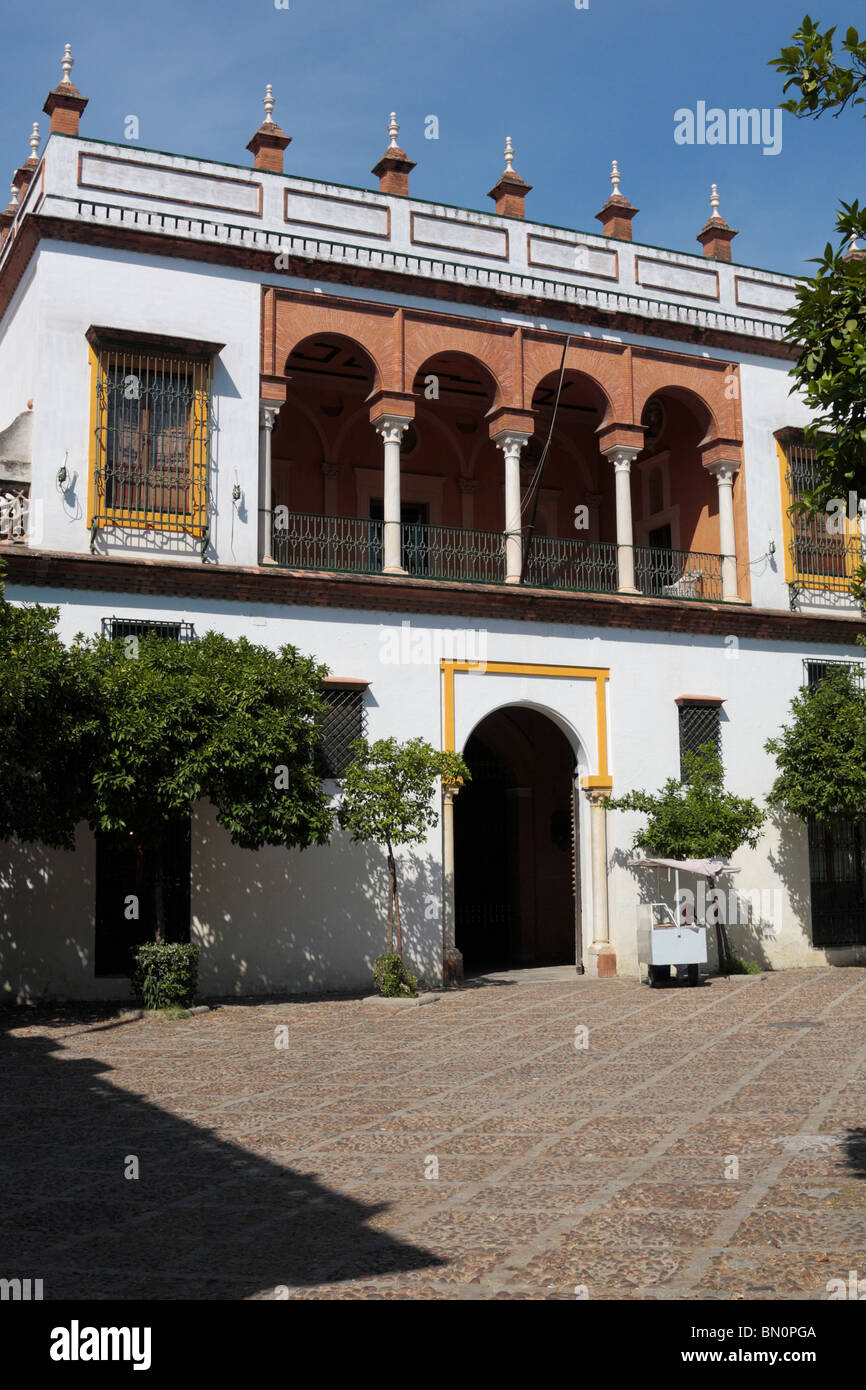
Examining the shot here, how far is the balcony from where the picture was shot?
17.9m

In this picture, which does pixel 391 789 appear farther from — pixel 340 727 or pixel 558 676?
pixel 558 676

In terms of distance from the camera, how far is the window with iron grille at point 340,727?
1647 cm

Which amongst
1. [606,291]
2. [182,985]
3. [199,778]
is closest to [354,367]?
[606,291]

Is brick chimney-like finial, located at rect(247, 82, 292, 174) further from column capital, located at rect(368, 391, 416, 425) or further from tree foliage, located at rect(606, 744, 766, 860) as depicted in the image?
tree foliage, located at rect(606, 744, 766, 860)

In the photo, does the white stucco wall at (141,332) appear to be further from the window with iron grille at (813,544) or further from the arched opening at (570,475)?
the window with iron grille at (813,544)

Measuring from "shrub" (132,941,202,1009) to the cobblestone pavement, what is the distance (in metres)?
0.81

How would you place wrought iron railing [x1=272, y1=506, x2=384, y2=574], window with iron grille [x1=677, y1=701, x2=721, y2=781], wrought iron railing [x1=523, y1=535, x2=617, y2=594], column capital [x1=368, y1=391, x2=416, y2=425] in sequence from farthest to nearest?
1. wrought iron railing [x1=523, y1=535, x2=617, y2=594]
2. window with iron grille [x1=677, y1=701, x2=721, y2=781]
3. column capital [x1=368, y1=391, x2=416, y2=425]
4. wrought iron railing [x1=272, y1=506, x2=384, y2=574]

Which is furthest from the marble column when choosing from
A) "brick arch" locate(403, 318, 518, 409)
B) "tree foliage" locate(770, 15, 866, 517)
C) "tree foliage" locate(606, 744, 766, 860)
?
"tree foliage" locate(770, 15, 866, 517)

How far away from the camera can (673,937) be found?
54.5 feet

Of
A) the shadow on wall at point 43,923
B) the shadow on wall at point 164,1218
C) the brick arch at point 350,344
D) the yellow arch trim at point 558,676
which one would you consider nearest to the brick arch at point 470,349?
the brick arch at point 350,344

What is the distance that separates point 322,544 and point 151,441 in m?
3.10

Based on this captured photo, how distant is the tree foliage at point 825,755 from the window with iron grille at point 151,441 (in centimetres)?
907

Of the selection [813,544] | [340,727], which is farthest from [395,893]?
[813,544]

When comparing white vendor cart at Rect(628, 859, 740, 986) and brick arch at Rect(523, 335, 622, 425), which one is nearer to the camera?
white vendor cart at Rect(628, 859, 740, 986)
